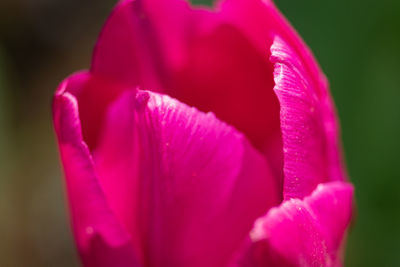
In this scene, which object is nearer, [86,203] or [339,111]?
[86,203]

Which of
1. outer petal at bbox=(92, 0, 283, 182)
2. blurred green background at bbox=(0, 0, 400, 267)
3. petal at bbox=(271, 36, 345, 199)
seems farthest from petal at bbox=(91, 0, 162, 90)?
blurred green background at bbox=(0, 0, 400, 267)

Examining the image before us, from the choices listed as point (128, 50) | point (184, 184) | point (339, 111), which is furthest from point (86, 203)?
point (339, 111)

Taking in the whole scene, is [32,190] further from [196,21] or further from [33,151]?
[196,21]

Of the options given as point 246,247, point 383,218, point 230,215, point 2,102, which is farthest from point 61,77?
point 246,247

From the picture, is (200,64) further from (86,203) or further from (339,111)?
(339,111)

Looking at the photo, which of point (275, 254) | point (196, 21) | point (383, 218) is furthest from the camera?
point (383, 218)

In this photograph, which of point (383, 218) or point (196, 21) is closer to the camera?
point (196, 21)

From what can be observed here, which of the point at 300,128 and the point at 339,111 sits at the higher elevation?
the point at 300,128

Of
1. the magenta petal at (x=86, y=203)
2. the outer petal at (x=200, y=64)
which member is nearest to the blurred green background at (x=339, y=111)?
the outer petal at (x=200, y=64)
